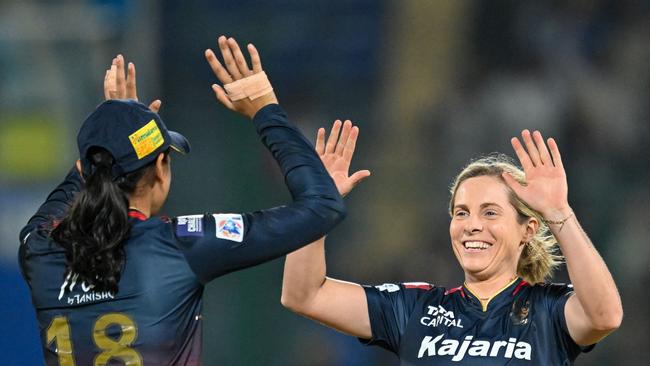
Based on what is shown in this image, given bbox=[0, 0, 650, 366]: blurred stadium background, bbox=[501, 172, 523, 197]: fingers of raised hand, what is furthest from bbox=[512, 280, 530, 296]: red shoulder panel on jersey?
bbox=[0, 0, 650, 366]: blurred stadium background

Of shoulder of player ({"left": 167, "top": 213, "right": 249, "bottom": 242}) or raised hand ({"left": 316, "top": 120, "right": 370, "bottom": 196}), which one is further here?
raised hand ({"left": 316, "top": 120, "right": 370, "bottom": 196})

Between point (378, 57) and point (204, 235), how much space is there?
4.68 m

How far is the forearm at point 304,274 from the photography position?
3143 millimetres

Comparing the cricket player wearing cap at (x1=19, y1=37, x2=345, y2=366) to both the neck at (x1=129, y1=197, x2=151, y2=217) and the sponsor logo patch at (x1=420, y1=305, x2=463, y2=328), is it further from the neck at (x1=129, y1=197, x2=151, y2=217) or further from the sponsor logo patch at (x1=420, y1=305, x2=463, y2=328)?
the sponsor logo patch at (x1=420, y1=305, x2=463, y2=328)

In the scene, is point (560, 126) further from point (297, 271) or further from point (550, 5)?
point (297, 271)

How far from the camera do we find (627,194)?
655cm

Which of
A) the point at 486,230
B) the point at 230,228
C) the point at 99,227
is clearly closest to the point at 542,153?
the point at 486,230

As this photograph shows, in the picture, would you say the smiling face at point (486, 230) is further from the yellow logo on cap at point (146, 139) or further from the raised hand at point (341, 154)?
the yellow logo on cap at point (146, 139)

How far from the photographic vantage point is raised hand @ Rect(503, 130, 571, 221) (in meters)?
2.93

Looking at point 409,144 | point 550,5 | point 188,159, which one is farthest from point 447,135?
point 188,159

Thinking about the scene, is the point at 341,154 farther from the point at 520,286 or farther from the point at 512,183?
the point at 520,286

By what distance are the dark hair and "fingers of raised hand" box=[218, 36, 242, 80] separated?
41cm

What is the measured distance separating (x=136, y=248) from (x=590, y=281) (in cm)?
126

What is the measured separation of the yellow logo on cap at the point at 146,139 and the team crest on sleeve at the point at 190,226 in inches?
7.2
